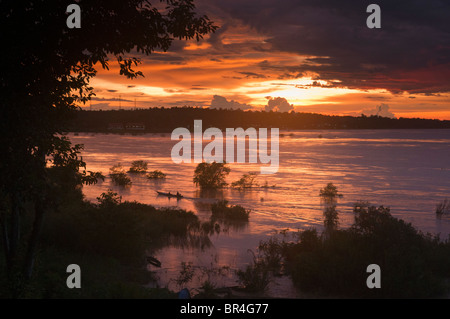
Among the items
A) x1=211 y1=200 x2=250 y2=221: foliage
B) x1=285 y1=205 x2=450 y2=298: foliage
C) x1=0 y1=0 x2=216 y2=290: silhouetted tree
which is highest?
x1=0 y1=0 x2=216 y2=290: silhouetted tree

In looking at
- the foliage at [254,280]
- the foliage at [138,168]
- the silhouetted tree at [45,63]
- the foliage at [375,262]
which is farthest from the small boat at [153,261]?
the foliage at [138,168]

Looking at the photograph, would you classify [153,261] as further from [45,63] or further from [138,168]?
[138,168]

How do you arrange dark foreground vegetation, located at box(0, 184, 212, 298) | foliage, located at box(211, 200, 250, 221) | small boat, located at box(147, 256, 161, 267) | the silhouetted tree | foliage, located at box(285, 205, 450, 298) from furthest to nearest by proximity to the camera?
foliage, located at box(211, 200, 250, 221) → small boat, located at box(147, 256, 161, 267) → foliage, located at box(285, 205, 450, 298) → dark foreground vegetation, located at box(0, 184, 212, 298) → the silhouetted tree

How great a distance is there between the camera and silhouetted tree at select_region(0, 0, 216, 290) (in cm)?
731

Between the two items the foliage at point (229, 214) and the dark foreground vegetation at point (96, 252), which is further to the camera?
the foliage at point (229, 214)

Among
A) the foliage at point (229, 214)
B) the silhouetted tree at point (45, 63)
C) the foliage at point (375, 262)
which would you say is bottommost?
the foliage at point (229, 214)

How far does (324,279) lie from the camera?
13.6 m

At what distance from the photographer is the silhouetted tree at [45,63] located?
7309 millimetres

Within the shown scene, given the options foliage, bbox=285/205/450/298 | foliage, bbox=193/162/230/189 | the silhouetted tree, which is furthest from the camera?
foliage, bbox=193/162/230/189

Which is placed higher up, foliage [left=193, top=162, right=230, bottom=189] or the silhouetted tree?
the silhouetted tree

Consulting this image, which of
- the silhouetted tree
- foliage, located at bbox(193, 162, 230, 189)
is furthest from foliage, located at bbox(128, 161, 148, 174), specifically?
the silhouetted tree

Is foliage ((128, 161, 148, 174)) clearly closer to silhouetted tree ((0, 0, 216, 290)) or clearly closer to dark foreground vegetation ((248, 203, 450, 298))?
dark foreground vegetation ((248, 203, 450, 298))

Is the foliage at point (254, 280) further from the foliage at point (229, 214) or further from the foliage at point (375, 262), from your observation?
the foliage at point (229, 214)

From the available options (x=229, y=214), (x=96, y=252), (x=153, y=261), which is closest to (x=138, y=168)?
(x=229, y=214)
